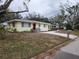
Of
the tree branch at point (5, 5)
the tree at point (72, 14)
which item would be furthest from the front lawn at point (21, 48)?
the tree at point (72, 14)

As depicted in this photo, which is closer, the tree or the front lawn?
the front lawn

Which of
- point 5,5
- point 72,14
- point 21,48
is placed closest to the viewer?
point 21,48

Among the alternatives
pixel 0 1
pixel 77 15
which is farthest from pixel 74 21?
pixel 0 1

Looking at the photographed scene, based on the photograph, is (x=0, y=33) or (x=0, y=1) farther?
(x=0, y=1)

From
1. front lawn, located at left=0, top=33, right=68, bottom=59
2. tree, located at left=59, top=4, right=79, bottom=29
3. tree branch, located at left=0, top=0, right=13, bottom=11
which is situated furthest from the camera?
tree, located at left=59, top=4, right=79, bottom=29

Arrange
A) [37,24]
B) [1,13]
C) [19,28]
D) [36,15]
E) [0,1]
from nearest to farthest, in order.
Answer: [1,13], [0,1], [19,28], [37,24], [36,15]

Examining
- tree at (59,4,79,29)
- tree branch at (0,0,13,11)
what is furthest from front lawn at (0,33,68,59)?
tree at (59,4,79,29)

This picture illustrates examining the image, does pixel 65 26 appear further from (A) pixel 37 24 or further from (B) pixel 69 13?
(A) pixel 37 24

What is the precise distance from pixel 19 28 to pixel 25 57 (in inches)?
1091

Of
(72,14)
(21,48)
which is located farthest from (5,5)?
(72,14)

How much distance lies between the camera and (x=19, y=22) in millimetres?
37375

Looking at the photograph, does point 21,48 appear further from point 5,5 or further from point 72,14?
point 72,14

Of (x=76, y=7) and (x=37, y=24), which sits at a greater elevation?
(x=76, y=7)

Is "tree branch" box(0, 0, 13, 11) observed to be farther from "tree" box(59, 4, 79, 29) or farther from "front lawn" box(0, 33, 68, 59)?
"tree" box(59, 4, 79, 29)
